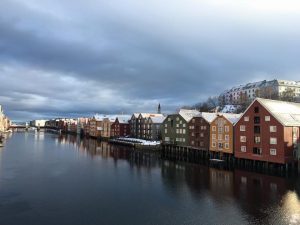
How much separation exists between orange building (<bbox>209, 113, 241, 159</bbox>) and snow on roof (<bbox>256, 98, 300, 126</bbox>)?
781 centimetres

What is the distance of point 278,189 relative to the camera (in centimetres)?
3006

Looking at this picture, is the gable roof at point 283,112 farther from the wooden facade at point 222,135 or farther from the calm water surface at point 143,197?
the calm water surface at point 143,197

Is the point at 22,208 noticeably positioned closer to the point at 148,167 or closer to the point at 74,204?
the point at 74,204

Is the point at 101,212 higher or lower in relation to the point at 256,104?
lower


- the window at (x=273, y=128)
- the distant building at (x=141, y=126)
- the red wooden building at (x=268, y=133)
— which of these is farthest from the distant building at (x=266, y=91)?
the window at (x=273, y=128)

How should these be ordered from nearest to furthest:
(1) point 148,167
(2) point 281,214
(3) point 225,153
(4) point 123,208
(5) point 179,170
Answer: (2) point 281,214
(4) point 123,208
(5) point 179,170
(1) point 148,167
(3) point 225,153

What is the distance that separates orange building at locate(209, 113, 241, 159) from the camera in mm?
50188

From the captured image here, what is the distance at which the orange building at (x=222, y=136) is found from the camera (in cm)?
5019

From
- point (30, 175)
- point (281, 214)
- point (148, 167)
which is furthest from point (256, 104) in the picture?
point (30, 175)

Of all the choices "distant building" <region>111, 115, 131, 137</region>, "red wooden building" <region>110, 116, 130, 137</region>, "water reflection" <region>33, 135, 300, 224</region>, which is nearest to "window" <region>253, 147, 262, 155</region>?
"water reflection" <region>33, 135, 300, 224</region>

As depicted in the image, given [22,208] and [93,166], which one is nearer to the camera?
[22,208]

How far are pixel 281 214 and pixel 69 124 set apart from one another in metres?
174

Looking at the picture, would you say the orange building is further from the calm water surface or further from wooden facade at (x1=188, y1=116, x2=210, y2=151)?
the calm water surface

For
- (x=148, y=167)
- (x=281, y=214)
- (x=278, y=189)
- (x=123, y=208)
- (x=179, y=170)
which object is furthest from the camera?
(x=148, y=167)
